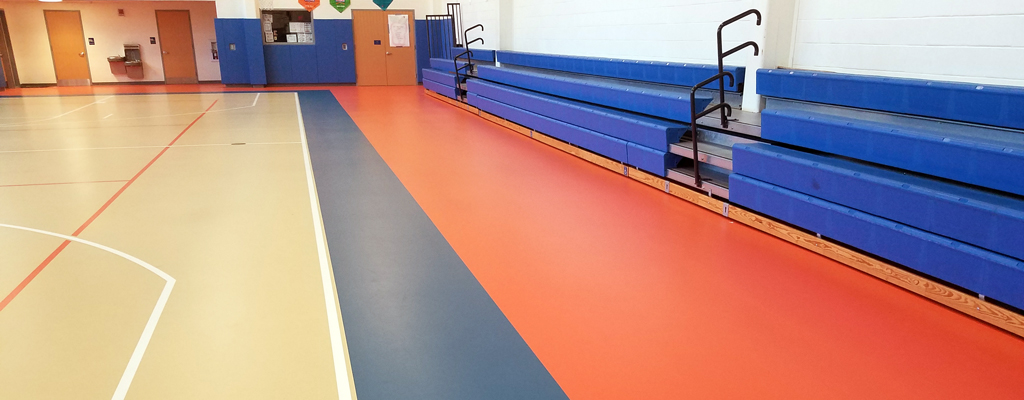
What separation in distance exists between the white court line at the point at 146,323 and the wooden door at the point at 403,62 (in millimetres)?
13325

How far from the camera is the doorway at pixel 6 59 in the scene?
1664 cm

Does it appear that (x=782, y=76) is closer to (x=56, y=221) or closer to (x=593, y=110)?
(x=593, y=110)

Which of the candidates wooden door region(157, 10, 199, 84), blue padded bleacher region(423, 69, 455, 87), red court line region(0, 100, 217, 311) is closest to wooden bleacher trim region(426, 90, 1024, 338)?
red court line region(0, 100, 217, 311)

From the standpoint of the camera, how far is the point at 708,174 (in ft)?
17.3

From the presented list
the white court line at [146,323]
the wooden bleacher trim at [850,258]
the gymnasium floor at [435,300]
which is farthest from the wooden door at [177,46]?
the wooden bleacher trim at [850,258]

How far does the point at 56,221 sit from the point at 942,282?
19.1 ft

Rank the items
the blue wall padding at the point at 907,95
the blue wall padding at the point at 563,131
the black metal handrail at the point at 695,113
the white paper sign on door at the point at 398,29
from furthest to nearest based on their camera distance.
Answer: the white paper sign on door at the point at 398,29 < the blue wall padding at the point at 563,131 < the black metal handrail at the point at 695,113 < the blue wall padding at the point at 907,95

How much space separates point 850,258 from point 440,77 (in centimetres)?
1070

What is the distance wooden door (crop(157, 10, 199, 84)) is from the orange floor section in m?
15.9

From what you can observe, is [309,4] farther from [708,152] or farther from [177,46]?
[708,152]

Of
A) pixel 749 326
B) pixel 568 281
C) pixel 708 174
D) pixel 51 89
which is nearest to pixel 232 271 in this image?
pixel 568 281

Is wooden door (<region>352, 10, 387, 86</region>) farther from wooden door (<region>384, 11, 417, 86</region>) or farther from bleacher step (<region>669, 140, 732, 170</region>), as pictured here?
bleacher step (<region>669, 140, 732, 170</region>)

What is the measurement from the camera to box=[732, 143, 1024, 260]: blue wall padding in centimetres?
296

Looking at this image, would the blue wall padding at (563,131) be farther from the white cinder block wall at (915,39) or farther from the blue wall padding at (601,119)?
the white cinder block wall at (915,39)
